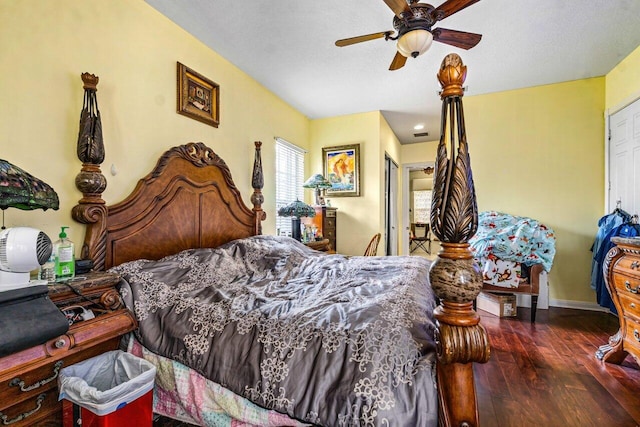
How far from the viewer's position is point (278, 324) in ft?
3.92

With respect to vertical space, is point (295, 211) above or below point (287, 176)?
below

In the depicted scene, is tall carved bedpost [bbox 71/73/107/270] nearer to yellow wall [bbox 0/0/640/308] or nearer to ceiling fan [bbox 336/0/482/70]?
yellow wall [bbox 0/0/640/308]

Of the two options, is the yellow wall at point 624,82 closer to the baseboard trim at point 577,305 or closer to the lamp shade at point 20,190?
the baseboard trim at point 577,305

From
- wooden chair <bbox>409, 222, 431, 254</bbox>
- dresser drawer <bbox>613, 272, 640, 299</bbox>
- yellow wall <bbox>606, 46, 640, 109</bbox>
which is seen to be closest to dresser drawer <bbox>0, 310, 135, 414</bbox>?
dresser drawer <bbox>613, 272, 640, 299</bbox>

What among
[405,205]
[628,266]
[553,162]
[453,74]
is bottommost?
[628,266]

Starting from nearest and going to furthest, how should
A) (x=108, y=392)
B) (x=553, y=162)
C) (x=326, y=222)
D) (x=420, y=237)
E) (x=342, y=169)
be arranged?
(x=108, y=392), (x=553, y=162), (x=326, y=222), (x=342, y=169), (x=420, y=237)

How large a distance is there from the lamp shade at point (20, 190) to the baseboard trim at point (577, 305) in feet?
15.6

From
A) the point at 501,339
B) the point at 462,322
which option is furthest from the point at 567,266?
the point at 462,322

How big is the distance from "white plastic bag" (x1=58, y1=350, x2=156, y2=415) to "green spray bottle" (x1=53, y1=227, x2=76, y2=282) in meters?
0.42

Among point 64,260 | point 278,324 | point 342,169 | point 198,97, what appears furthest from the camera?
point 342,169

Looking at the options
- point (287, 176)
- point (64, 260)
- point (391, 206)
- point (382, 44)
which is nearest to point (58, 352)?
point (64, 260)

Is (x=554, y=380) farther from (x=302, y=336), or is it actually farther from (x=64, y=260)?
(x=64, y=260)

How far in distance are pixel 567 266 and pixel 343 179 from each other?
3049mm

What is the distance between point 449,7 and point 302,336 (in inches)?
78.9
